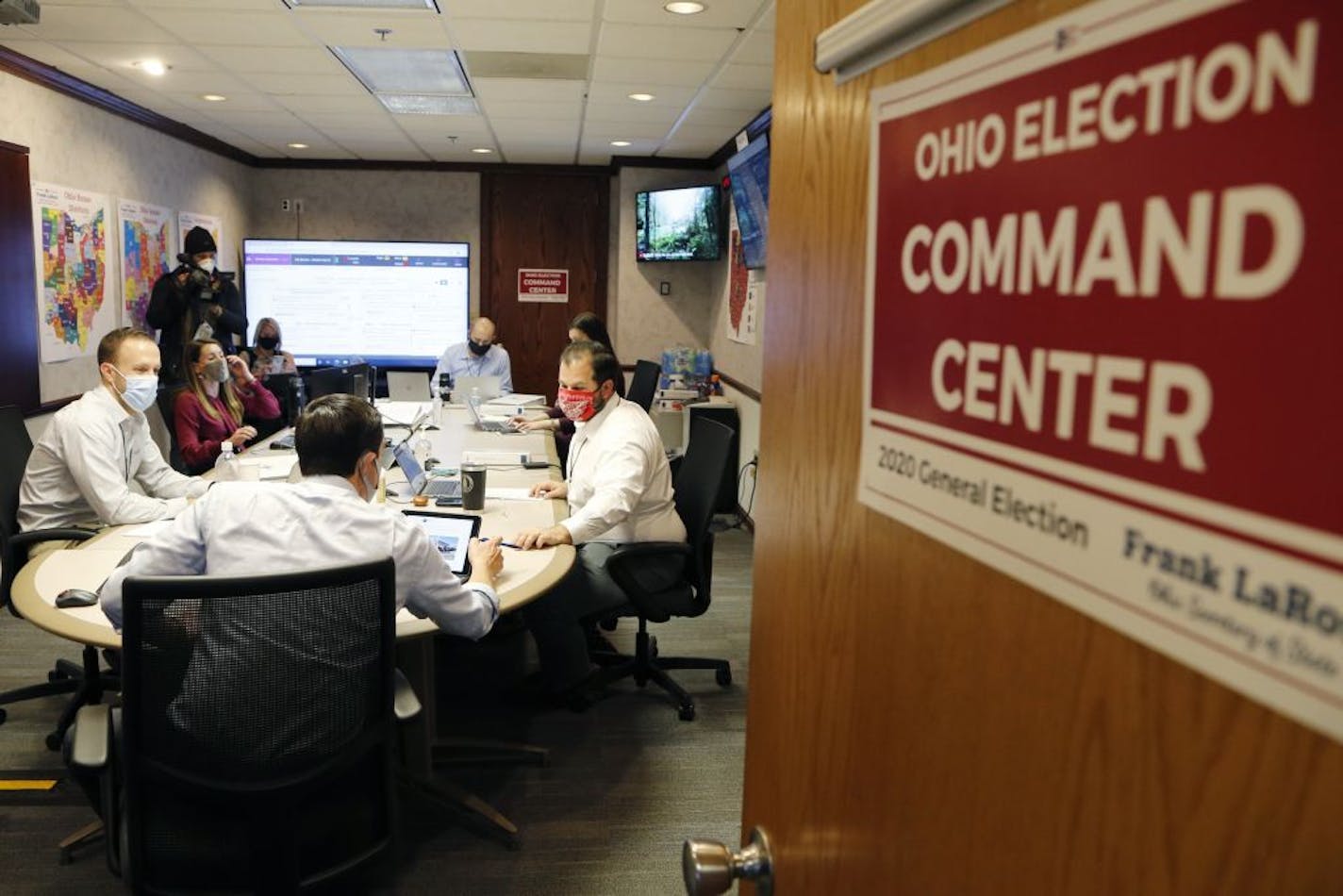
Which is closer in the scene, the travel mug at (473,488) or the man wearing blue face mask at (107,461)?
the man wearing blue face mask at (107,461)

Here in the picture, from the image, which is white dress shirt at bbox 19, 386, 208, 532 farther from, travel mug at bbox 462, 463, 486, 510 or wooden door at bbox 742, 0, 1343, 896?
wooden door at bbox 742, 0, 1343, 896

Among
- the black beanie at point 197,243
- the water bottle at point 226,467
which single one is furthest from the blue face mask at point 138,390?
the black beanie at point 197,243

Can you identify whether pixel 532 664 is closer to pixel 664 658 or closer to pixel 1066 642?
pixel 664 658

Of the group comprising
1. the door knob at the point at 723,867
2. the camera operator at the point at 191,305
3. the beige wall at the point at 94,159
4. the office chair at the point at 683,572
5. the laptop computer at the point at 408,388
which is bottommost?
the office chair at the point at 683,572

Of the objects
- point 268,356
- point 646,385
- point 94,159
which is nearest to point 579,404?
point 646,385

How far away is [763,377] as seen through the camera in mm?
1043

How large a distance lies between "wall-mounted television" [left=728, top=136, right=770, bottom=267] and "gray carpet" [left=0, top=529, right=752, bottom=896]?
8.94 feet

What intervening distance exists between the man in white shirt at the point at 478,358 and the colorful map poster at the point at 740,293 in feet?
5.28

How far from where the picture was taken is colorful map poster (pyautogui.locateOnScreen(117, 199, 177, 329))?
578 centimetres

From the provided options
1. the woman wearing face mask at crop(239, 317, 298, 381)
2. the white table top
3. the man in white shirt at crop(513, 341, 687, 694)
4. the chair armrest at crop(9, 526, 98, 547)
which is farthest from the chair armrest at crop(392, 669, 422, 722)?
the woman wearing face mask at crop(239, 317, 298, 381)

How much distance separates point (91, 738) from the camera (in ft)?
5.90

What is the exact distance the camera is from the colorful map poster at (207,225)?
6695 millimetres

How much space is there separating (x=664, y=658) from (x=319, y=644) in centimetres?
207

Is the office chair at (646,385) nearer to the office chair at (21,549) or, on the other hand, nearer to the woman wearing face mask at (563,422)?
the woman wearing face mask at (563,422)
